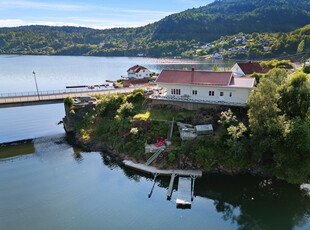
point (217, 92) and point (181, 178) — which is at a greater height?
point (217, 92)

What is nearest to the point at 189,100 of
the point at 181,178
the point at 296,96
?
the point at 181,178

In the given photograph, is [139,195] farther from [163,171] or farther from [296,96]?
[296,96]

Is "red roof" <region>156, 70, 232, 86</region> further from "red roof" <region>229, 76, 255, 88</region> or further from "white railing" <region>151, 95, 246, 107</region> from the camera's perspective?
"white railing" <region>151, 95, 246, 107</region>

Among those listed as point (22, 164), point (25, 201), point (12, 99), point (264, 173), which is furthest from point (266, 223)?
point (12, 99)

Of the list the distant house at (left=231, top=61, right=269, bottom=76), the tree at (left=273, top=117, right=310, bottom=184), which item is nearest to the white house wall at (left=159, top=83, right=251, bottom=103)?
the tree at (left=273, top=117, right=310, bottom=184)

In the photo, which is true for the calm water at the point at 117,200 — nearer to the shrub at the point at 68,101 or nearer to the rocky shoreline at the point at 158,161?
the rocky shoreline at the point at 158,161

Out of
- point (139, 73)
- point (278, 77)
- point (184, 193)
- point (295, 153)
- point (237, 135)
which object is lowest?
point (184, 193)

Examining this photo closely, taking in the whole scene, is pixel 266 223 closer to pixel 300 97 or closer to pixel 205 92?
pixel 300 97
